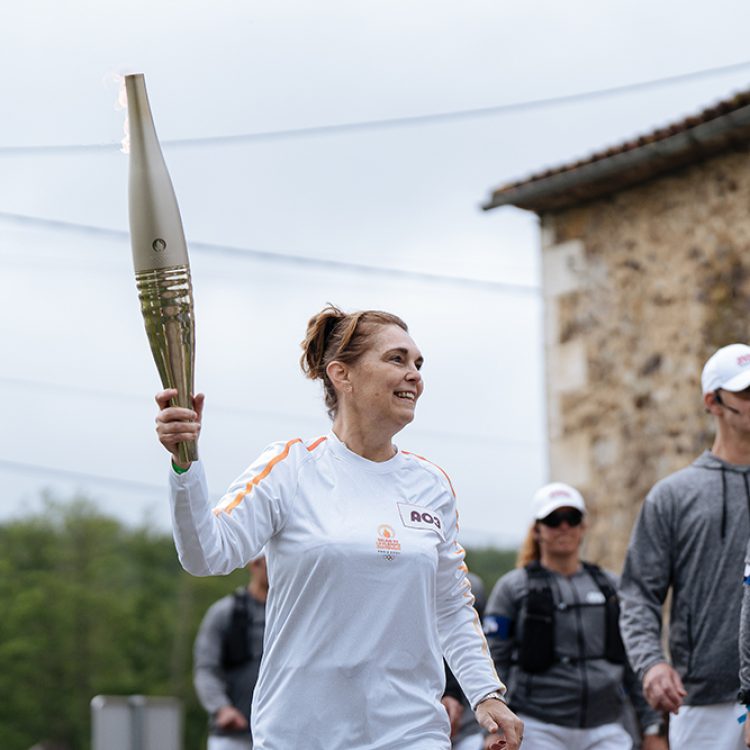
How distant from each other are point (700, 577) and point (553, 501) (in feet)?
6.69

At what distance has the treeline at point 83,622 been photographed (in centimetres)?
6347

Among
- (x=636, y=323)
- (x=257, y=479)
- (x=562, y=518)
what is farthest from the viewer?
(x=636, y=323)

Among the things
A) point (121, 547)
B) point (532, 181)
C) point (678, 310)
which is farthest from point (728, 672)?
point (121, 547)

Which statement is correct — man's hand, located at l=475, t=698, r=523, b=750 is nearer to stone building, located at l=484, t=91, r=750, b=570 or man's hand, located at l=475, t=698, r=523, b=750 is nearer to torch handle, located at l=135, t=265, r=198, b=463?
torch handle, located at l=135, t=265, r=198, b=463

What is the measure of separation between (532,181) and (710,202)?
195 cm

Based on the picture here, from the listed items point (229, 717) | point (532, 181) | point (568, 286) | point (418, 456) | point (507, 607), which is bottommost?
point (229, 717)

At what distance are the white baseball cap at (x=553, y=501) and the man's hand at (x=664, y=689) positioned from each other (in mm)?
2091

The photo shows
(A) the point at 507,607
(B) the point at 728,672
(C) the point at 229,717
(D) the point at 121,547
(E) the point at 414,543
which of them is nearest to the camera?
(E) the point at 414,543

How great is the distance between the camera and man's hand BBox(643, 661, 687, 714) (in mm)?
6758

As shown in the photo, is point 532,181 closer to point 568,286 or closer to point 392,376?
point 568,286

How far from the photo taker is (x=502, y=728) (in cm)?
497

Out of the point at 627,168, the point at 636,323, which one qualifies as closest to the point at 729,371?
the point at 627,168

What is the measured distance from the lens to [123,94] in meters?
4.55

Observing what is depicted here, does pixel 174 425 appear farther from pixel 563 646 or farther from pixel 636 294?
pixel 636 294
